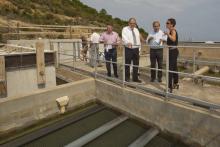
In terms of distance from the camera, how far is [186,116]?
4.35m

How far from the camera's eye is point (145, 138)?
4.73 metres

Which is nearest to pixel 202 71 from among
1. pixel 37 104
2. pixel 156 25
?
pixel 156 25

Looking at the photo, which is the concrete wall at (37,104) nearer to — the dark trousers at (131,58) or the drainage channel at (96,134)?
the drainage channel at (96,134)

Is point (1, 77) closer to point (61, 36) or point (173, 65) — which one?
point (173, 65)

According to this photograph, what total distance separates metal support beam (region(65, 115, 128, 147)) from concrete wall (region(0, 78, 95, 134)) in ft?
4.75

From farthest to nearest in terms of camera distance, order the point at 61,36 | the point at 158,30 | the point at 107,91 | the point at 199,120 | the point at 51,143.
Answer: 1. the point at 61,36
2. the point at 107,91
3. the point at 158,30
4. the point at 51,143
5. the point at 199,120

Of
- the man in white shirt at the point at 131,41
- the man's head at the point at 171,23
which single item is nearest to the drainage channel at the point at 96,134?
the man in white shirt at the point at 131,41

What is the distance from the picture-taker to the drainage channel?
4.70m

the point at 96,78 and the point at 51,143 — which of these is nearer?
the point at 51,143

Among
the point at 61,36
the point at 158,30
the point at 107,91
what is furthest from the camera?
the point at 61,36

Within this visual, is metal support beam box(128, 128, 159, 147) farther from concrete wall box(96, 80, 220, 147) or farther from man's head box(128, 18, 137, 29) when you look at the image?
man's head box(128, 18, 137, 29)

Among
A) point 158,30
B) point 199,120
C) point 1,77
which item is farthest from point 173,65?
point 1,77

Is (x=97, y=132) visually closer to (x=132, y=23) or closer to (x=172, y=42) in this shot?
(x=172, y=42)

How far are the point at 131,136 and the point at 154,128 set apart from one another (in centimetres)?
51
